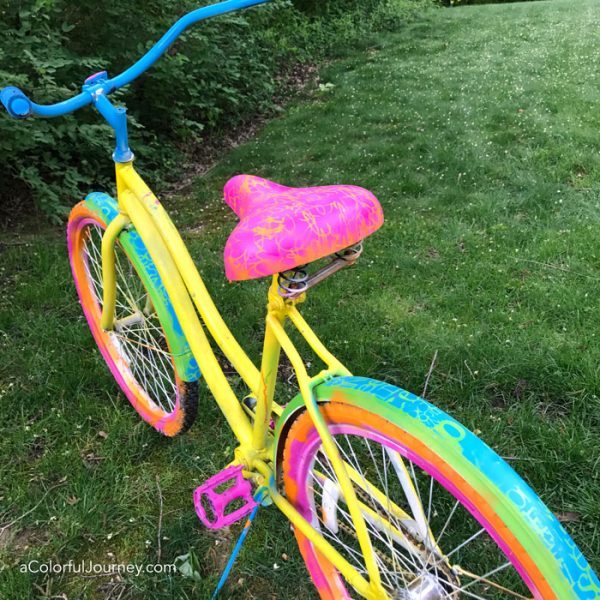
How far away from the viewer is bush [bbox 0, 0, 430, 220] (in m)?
3.68

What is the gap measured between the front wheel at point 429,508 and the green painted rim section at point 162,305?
0.58m

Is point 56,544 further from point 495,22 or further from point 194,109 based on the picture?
point 495,22

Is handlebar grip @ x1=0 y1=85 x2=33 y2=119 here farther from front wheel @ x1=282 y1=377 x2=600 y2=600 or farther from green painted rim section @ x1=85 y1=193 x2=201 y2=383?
front wheel @ x1=282 y1=377 x2=600 y2=600

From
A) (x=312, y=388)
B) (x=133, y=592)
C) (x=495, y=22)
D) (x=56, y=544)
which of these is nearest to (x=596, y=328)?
(x=312, y=388)

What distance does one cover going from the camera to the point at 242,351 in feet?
5.72

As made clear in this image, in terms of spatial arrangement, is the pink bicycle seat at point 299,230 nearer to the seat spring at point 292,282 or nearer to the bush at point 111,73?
the seat spring at point 292,282

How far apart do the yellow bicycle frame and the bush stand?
186 cm

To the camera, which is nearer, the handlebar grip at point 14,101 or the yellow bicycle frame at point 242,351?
the yellow bicycle frame at point 242,351

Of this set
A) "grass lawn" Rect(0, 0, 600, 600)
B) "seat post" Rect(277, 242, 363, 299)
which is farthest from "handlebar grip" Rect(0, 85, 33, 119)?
"grass lawn" Rect(0, 0, 600, 600)

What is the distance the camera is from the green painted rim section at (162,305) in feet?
6.34

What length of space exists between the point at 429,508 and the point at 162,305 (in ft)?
3.54

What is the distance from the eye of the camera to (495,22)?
10.5m

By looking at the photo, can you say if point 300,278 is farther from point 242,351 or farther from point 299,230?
point 242,351

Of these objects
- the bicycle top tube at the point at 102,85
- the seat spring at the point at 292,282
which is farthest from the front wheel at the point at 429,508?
the bicycle top tube at the point at 102,85
